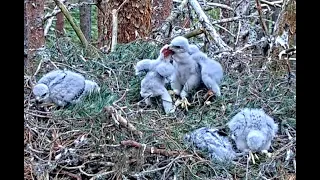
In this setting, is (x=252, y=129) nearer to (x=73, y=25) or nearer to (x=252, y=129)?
(x=252, y=129)

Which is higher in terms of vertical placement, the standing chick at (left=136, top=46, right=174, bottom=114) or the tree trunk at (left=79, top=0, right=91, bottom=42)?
the tree trunk at (left=79, top=0, right=91, bottom=42)

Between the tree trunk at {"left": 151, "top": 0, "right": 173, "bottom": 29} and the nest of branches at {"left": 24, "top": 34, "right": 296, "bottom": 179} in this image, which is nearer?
the nest of branches at {"left": 24, "top": 34, "right": 296, "bottom": 179}

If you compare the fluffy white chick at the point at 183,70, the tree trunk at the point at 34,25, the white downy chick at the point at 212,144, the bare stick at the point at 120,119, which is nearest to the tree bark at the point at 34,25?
the tree trunk at the point at 34,25

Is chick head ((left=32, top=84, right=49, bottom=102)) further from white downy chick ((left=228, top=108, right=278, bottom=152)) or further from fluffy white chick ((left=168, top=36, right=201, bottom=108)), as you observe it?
white downy chick ((left=228, top=108, right=278, bottom=152))

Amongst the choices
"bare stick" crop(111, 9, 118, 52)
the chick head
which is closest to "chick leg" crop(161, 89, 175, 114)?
"bare stick" crop(111, 9, 118, 52)

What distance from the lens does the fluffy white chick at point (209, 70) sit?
1626mm

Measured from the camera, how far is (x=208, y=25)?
1684 mm

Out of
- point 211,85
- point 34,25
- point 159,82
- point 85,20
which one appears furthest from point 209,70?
point 34,25

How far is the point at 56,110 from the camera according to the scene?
1.61m

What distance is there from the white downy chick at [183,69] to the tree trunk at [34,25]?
1.22 feet

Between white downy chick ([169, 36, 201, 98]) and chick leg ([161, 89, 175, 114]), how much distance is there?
27mm

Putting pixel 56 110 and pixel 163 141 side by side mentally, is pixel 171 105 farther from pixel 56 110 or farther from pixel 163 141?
pixel 56 110

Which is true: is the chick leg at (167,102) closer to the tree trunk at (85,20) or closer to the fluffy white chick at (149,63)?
the fluffy white chick at (149,63)

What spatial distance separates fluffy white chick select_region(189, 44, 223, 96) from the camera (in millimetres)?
1626
